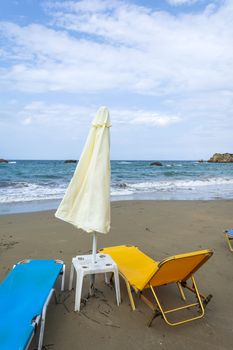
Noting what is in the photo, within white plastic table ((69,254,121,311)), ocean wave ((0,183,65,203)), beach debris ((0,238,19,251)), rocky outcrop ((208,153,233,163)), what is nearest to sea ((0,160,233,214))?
ocean wave ((0,183,65,203))

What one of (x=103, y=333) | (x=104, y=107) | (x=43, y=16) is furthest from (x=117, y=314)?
(x=43, y=16)

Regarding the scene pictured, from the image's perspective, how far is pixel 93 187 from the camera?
3182 millimetres

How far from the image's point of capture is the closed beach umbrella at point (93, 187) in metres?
3.18

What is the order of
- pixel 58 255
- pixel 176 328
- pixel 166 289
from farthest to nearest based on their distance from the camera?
1. pixel 58 255
2. pixel 166 289
3. pixel 176 328

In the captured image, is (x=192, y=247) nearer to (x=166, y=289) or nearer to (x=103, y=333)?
(x=166, y=289)

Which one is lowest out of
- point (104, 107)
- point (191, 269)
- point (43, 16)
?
point (191, 269)

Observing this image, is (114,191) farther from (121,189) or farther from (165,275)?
(165,275)

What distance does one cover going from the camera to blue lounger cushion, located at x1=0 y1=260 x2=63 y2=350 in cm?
224

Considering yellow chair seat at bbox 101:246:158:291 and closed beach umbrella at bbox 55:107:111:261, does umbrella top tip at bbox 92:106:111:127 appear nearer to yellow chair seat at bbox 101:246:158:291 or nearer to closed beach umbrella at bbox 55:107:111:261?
closed beach umbrella at bbox 55:107:111:261

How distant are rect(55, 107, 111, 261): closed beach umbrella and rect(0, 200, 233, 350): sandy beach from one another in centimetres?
97

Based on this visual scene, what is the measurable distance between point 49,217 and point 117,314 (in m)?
5.14

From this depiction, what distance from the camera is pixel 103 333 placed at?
2797mm

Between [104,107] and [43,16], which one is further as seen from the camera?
[43,16]

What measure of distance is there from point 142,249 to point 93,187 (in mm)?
2669
